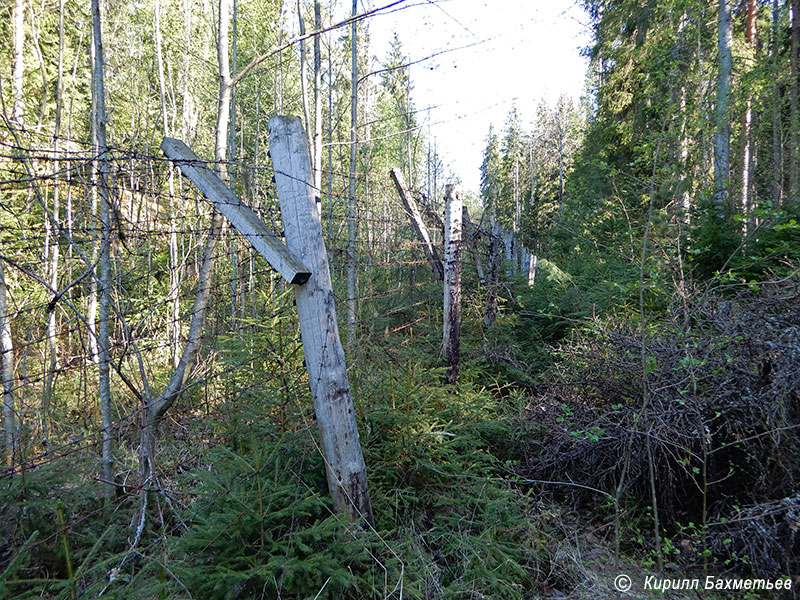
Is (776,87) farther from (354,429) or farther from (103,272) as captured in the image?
(103,272)

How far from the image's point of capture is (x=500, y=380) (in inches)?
220

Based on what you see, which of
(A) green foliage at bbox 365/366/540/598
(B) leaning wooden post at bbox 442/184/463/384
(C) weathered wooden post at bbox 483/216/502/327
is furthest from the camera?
(C) weathered wooden post at bbox 483/216/502/327

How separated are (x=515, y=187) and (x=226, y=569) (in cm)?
3424

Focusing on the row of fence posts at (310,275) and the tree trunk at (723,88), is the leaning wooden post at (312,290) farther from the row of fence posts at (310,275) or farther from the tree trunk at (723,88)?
the tree trunk at (723,88)

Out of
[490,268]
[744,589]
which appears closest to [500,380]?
[490,268]

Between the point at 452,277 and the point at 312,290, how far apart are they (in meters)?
3.02

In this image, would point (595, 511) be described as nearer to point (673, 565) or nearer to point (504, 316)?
point (673, 565)

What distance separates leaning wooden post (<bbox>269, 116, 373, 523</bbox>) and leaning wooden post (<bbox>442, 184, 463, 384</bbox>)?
2843 millimetres

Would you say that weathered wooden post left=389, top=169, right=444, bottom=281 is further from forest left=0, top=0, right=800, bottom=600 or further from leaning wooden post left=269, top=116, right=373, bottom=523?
leaning wooden post left=269, top=116, right=373, bottom=523

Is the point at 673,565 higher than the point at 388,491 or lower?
lower

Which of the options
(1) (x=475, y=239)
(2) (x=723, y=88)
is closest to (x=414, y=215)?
(1) (x=475, y=239)

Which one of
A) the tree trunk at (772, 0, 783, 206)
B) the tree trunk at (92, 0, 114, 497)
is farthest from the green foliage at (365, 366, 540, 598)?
the tree trunk at (772, 0, 783, 206)

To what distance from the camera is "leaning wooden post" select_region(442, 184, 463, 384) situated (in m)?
5.05

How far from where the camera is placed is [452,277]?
5.07 meters
